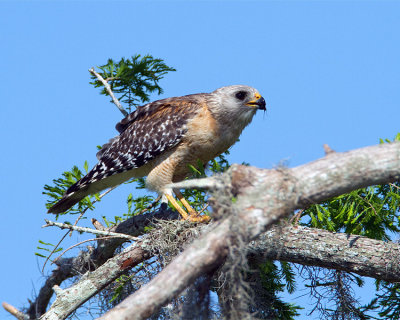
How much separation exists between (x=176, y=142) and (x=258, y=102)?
3.61 feet

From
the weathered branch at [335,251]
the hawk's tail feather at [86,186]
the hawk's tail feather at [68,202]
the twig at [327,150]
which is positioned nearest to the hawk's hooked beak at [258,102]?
the hawk's tail feather at [86,186]

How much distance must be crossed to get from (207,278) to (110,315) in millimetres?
792

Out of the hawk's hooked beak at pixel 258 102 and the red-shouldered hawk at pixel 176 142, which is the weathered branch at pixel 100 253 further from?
the hawk's hooked beak at pixel 258 102

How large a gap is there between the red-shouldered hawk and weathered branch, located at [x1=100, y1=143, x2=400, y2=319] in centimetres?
289

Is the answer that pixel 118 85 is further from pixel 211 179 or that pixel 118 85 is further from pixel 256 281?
pixel 211 179

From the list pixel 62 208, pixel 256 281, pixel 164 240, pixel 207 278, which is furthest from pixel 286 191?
pixel 62 208

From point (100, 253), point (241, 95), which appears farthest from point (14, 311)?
point (241, 95)

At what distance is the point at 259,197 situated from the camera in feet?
10.8

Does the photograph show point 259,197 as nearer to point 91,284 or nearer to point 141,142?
point 91,284

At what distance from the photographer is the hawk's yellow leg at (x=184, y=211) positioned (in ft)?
18.6

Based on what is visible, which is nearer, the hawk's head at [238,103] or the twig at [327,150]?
the twig at [327,150]

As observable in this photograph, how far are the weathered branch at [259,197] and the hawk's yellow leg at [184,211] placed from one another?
2228 mm

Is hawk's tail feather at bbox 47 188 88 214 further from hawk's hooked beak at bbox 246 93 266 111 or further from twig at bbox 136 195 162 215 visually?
hawk's hooked beak at bbox 246 93 266 111

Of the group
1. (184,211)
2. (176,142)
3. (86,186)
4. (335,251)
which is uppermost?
(176,142)
